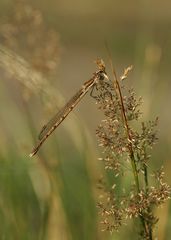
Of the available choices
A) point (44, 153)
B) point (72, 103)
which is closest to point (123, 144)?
point (72, 103)

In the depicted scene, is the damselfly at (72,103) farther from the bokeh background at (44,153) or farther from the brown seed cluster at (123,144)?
the bokeh background at (44,153)

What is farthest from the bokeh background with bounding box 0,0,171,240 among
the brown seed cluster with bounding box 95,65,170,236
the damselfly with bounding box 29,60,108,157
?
the brown seed cluster with bounding box 95,65,170,236

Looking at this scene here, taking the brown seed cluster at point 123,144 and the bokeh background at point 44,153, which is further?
the bokeh background at point 44,153

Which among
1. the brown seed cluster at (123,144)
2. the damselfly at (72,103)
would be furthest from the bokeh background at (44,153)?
the brown seed cluster at (123,144)

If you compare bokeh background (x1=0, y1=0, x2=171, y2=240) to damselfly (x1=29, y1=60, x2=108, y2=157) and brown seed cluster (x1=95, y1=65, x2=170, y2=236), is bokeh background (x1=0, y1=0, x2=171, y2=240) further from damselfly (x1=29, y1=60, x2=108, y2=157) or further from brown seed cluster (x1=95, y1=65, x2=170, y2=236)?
brown seed cluster (x1=95, y1=65, x2=170, y2=236)

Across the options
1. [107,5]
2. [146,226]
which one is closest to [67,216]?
[146,226]

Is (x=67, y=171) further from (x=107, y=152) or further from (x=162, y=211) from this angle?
(x=107, y=152)

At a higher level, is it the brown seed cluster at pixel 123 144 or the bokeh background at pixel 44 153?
the bokeh background at pixel 44 153

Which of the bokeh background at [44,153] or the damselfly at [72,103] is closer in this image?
the damselfly at [72,103]
